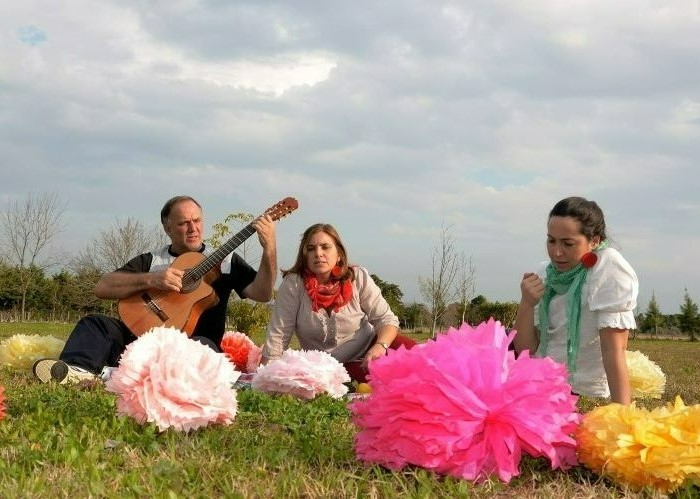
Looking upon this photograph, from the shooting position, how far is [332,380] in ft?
16.1

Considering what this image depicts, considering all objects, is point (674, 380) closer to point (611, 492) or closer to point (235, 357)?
point (235, 357)

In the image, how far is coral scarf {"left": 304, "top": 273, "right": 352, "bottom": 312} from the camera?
629 cm

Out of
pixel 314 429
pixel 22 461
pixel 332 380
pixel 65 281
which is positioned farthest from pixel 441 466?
pixel 65 281

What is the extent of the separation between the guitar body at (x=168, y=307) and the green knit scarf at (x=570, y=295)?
3.03 metres

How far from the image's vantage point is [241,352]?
759 centimetres

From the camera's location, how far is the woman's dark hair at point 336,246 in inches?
247

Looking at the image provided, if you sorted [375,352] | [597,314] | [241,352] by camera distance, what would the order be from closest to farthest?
[597,314] < [375,352] < [241,352]

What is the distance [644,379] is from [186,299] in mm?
4111

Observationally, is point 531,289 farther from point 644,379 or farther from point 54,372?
point 54,372

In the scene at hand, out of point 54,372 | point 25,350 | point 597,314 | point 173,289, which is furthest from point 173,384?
point 25,350

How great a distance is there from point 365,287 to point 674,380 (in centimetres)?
506

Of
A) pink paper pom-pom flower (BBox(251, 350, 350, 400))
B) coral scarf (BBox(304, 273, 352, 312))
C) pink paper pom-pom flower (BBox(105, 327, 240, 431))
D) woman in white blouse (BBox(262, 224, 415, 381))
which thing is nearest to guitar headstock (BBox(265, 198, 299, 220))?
woman in white blouse (BBox(262, 224, 415, 381))

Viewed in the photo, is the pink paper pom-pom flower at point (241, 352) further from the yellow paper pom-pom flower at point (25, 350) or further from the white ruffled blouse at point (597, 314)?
the white ruffled blouse at point (597, 314)

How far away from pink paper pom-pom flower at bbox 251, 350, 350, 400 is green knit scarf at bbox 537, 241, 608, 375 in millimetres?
1497
